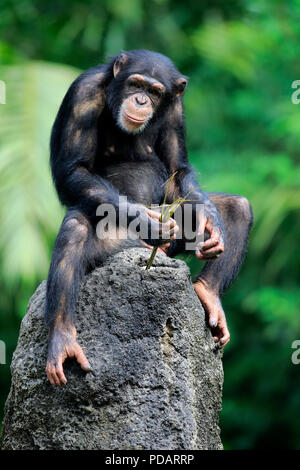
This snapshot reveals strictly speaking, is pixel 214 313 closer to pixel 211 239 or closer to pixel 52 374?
pixel 211 239

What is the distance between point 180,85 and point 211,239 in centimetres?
A: 113

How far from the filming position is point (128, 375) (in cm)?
400

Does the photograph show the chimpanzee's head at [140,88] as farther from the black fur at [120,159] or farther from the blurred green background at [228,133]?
the blurred green background at [228,133]

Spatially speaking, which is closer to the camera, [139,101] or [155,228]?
[155,228]

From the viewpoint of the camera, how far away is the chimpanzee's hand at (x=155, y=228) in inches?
167

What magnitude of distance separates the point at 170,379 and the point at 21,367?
844 mm

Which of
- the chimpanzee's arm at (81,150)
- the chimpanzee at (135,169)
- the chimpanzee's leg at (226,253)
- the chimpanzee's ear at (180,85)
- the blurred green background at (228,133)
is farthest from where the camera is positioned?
the blurred green background at (228,133)

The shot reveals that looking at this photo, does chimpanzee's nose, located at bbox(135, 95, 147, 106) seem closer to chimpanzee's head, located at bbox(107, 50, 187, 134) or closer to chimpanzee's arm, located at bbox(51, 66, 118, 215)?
chimpanzee's head, located at bbox(107, 50, 187, 134)

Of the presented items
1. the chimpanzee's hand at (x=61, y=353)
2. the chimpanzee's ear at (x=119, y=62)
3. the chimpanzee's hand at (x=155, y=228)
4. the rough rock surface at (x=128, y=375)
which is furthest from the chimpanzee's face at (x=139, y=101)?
the chimpanzee's hand at (x=61, y=353)

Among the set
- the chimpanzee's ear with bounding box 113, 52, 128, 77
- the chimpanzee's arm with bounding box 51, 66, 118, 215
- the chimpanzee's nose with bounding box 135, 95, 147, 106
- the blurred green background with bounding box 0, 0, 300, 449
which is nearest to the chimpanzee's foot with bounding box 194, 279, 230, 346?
the chimpanzee's arm with bounding box 51, 66, 118, 215

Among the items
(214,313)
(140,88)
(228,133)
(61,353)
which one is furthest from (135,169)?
(228,133)

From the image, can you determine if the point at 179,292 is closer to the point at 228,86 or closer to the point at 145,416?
the point at 145,416

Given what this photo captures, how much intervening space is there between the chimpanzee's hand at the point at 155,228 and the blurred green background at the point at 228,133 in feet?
15.4

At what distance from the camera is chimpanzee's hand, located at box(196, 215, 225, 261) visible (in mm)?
4531
